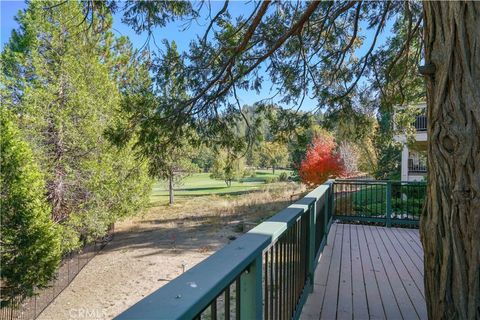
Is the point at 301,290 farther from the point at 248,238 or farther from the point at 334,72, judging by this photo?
the point at 334,72

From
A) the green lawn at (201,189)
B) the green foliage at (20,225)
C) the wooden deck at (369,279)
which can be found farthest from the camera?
the green lawn at (201,189)

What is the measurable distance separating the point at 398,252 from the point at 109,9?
17.9 ft

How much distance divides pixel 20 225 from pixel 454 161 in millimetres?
10616

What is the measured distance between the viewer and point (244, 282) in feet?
4.19

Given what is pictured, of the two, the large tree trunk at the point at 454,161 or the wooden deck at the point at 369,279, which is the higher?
the large tree trunk at the point at 454,161

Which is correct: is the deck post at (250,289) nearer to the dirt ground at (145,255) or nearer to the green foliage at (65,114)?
the dirt ground at (145,255)

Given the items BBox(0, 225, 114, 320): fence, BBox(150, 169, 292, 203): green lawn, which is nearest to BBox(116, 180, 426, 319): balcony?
BBox(0, 225, 114, 320): fence

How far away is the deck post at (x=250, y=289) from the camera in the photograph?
1275 millimetres

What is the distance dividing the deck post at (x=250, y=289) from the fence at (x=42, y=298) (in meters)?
10.4

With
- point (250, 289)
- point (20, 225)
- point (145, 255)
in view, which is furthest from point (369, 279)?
point (145, 255)

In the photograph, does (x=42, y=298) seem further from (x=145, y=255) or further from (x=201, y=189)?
(x=201, y=189)

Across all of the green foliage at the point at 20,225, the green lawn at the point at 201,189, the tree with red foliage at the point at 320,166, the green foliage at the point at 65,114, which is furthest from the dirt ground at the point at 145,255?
the green lawn at the point at 201,189

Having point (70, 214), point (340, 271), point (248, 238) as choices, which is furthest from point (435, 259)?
point (70, 214)

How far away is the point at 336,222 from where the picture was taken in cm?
693
